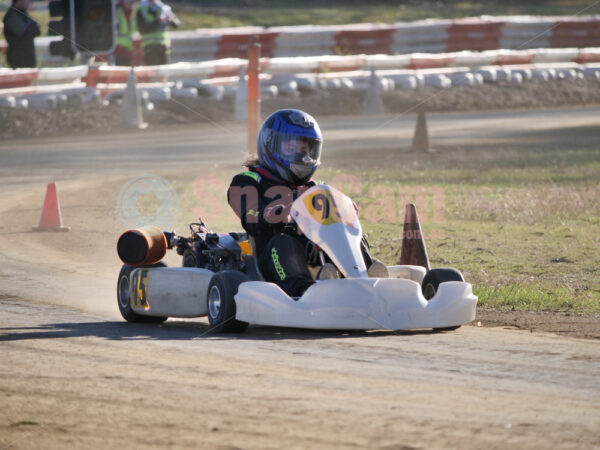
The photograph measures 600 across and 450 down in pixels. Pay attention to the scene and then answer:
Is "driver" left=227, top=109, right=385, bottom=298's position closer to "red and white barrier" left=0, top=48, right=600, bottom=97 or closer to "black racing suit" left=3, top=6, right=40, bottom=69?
"black racing suit" left=3, top=6, right=40, bottom=69

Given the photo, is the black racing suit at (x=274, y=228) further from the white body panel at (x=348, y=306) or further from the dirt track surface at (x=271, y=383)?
the dirt track surface at (x=271, y=383)

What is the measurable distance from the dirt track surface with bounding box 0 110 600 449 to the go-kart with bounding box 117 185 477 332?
14 cm

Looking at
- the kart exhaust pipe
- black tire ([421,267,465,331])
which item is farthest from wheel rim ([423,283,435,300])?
the kart exhaust pipe

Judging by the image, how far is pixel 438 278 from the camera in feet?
23.2

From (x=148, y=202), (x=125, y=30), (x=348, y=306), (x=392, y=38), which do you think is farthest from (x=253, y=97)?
(x=392, y=38)

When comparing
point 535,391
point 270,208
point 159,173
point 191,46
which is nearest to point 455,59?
point 191,46

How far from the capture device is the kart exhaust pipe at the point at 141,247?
7.71 m

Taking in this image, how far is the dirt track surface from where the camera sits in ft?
14.5

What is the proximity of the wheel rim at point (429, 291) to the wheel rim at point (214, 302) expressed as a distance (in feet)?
4.27

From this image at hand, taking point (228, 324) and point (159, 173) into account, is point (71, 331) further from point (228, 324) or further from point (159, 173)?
point (159, 173)

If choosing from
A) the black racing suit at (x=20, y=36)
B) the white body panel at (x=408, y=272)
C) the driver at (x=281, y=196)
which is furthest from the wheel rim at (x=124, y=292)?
the black racing suit at (x=20, y=36)

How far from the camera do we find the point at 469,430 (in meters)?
4.49

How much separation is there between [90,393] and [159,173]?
10.7m

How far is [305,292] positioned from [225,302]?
1.76ft
